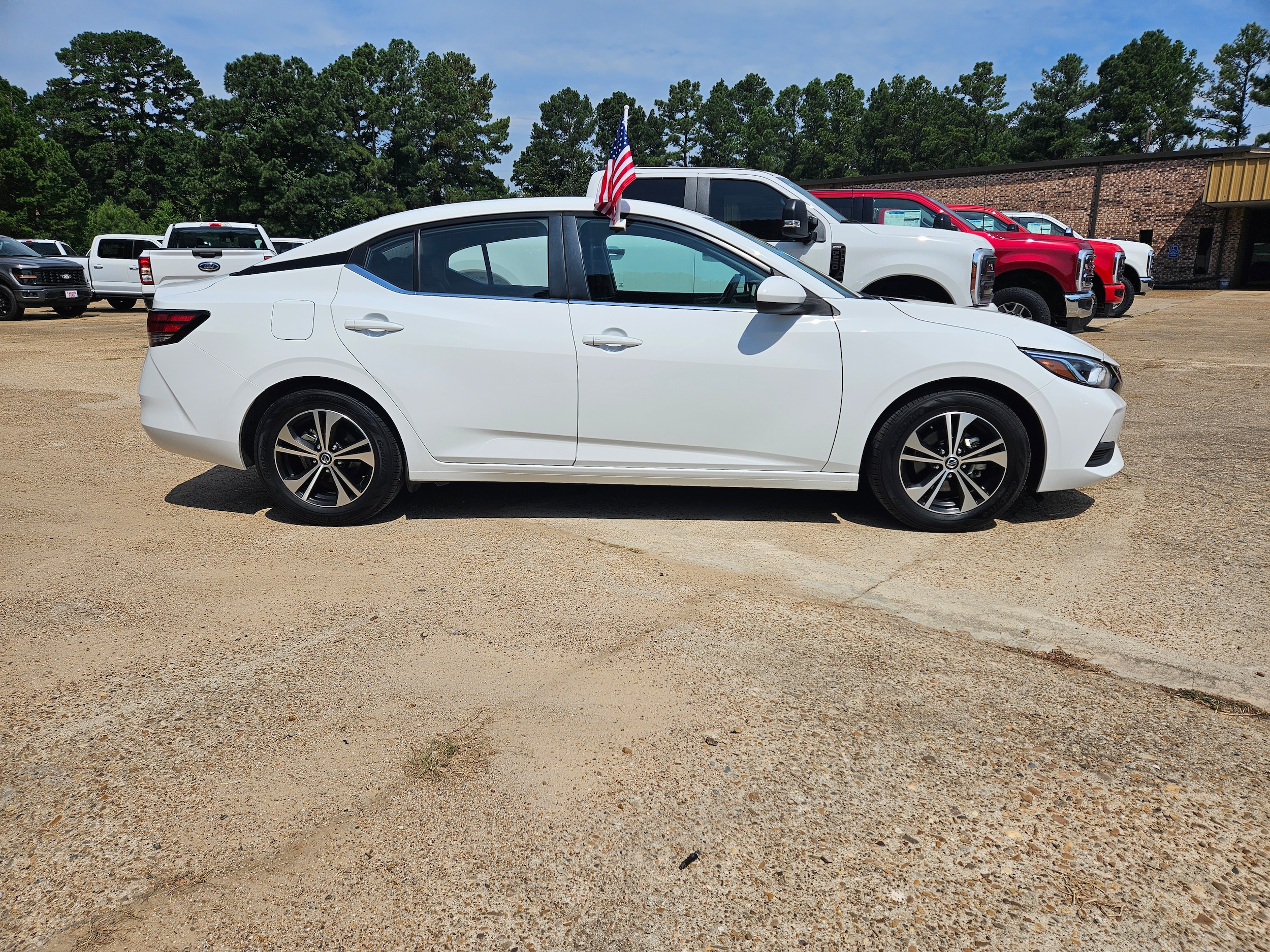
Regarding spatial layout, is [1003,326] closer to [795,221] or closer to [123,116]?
[795,221]

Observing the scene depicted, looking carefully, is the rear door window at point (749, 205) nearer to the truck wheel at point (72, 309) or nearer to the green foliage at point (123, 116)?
the truck wheel at point (72, 309)

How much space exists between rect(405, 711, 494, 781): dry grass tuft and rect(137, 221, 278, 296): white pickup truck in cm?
1438

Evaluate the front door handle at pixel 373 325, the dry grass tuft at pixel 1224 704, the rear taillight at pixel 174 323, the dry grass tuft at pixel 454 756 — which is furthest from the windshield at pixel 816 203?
the dry grass tuft at pixel 454 756

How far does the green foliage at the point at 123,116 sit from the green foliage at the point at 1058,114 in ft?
230

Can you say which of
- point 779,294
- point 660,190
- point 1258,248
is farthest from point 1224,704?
point 1258,248

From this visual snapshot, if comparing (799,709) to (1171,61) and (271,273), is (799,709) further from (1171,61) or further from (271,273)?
(1171,61)

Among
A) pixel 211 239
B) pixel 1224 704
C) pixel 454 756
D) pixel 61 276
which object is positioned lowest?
pixel 454 756

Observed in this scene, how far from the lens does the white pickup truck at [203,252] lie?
16062 millimetres

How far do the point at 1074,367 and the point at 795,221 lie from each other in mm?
4254

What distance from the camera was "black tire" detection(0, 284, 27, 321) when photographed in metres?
18.3

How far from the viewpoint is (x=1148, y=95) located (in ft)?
236

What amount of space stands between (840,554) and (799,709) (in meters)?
1.57

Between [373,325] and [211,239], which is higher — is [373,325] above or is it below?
below

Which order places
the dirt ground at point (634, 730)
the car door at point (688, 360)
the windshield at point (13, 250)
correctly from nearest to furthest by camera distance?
the dirt ground at point (634, 730) < the car door at point (688, 360) < the windshield at point (13, 250)
